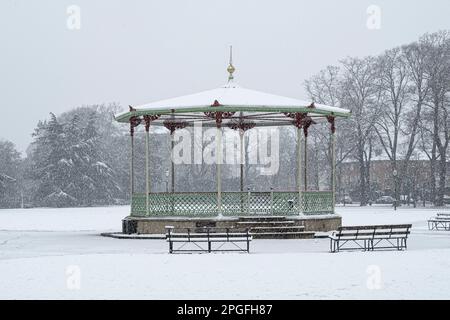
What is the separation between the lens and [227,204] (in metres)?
26.1

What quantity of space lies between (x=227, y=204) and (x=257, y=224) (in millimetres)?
1405

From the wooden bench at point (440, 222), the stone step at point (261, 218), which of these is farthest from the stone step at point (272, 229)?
the wooden bench at point (440, 222)

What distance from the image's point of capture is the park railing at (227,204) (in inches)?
1023

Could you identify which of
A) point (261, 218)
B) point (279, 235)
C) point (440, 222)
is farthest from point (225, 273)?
point (440, 222)

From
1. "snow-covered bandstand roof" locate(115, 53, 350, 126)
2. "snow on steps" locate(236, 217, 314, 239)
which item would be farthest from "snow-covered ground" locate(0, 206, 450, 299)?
"snow-covered bandstand roof" locate(115, 53, 350, 126)

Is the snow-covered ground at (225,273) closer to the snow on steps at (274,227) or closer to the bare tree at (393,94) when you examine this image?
the snow on steps at (274,227)

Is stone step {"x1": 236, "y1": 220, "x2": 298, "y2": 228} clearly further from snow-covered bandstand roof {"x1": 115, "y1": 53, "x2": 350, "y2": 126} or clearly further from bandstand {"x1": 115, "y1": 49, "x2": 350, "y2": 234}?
snow-covered bandstand roof {"x1": 115, "y1": 53, "x2": 350, "y2": 126}

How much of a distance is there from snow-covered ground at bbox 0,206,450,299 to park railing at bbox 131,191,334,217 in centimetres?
379

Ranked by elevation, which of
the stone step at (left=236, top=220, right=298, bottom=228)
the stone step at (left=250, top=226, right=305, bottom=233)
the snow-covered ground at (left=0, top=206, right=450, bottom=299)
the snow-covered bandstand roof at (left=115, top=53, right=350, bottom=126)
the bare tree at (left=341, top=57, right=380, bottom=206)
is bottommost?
the snow-covered ground at (left=0, top=206, right=450, bottom=299)

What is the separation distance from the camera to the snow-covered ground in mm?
12391

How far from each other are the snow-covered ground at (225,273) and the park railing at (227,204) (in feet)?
12.4

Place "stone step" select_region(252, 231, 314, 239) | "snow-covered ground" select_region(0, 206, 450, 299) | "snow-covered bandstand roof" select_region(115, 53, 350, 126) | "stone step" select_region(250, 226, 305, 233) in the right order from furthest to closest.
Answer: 1. "snow-covered bandstand roof" select_region(115, 53, 350, 126)
2. "stone step" select_region(250, 226, 305, 233)
3. "stone step" select_region(252, 231, 314, 239)
4. "snow-covered ground" select_region(0, 206, 450, 299)

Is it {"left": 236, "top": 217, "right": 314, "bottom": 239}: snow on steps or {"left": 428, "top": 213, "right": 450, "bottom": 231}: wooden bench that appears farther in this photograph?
{"left": 428, "top": 213, "right": 450, "bottom": 231}: wooden bench

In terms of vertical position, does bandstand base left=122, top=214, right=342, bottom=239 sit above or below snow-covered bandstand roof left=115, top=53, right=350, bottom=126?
below
